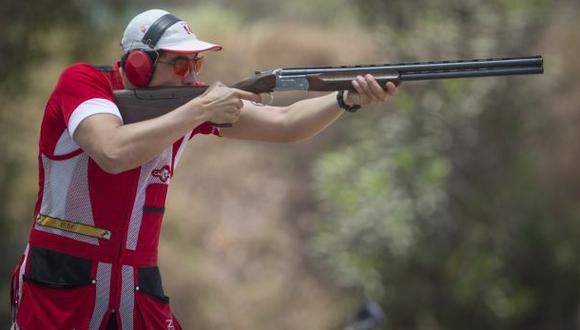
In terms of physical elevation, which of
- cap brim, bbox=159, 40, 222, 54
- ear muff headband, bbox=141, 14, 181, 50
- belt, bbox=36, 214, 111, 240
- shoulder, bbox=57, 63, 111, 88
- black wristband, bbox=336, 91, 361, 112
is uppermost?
ear muff headband, bbox=141, 14, 181, 50

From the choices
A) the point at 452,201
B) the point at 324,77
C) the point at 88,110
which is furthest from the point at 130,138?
the point at 452,201

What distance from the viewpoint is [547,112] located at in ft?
53.5

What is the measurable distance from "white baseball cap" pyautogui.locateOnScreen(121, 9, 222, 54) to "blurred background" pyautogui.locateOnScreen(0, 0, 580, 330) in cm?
789

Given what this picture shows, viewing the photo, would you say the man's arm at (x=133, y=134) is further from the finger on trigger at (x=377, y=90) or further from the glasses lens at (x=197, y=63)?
the finger on trigger at (x=377, y=90)

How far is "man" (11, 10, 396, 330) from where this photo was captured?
15.5 ft

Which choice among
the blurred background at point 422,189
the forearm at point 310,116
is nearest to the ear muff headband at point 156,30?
the forearm at point 310,116

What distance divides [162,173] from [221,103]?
18.5 inches

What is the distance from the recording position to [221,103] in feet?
15.2

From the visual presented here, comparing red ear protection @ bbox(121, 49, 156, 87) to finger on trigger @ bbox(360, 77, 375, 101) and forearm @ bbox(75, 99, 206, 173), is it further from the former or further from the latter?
finger on trigger @ bbox(360, 77, 375, 101)

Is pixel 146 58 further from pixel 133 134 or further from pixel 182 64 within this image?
pixel 133 134

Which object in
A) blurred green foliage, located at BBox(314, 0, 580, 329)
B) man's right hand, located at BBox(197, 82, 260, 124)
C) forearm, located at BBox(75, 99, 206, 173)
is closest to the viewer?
forearm, located at BBox(75, 99, 206, 173)

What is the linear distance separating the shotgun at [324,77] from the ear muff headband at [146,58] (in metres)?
0.06

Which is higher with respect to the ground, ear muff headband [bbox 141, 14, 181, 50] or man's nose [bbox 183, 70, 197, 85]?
ear muff headband [bbox 141, 14, 181, 50]

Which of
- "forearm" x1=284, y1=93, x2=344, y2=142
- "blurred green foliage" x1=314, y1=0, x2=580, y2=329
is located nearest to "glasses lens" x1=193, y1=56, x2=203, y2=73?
"forearm" x1=284, y1=93, x2=344, y2=142
